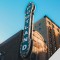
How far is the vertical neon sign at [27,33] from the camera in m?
24.1

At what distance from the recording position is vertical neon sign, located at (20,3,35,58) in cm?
2407

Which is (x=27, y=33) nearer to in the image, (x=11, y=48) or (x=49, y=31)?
(x=11, y=48)

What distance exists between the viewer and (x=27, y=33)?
2555 cm

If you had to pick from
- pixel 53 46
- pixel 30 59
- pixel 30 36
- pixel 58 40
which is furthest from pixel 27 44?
pixel 58 40

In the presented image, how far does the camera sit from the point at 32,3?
2805 centimetres

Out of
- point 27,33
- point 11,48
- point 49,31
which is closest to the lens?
point 27,33

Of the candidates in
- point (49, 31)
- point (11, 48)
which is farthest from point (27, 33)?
point (49, 31)

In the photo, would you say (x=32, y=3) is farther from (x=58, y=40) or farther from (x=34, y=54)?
(x=58, y=40)

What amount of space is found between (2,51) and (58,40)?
3140 centimetres

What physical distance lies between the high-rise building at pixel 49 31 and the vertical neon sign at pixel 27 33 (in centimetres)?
2581

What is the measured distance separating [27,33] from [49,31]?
31312 millimetres

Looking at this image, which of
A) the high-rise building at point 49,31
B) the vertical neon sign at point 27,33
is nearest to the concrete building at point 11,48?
the vertical neon sign at point 27,33

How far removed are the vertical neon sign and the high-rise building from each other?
1016 inches

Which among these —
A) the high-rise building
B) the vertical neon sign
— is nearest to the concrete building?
the vertical neon sign
